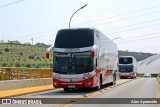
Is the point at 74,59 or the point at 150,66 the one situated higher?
the point at 150,66

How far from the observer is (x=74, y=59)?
2402 cm

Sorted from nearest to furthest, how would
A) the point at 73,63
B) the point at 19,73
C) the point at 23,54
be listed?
1. the point at 73,63
2. the point at 19,73
3. the point at 23,54

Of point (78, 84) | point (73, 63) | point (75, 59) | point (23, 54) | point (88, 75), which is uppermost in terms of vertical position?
point (23, 54)

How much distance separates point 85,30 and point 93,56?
69.5 inches

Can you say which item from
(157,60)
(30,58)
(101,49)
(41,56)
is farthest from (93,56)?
(157,60)

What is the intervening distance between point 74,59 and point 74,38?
128cm

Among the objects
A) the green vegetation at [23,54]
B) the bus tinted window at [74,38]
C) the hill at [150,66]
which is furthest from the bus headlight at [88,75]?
the hill at [150,66]

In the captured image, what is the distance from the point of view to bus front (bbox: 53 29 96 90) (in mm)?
23641

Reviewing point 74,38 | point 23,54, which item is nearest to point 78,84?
point 74,38

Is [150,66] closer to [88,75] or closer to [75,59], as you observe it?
[75,59]

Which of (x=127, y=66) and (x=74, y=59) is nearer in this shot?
(x=74, y=59)

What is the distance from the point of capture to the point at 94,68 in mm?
24031

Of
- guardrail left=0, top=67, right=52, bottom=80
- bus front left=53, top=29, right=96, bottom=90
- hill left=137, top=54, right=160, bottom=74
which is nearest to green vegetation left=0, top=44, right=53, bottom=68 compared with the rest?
hill left=137, top=54, right=160, bottom=74

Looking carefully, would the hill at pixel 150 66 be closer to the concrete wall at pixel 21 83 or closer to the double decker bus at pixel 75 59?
the concrete wall at pixel 21 83
